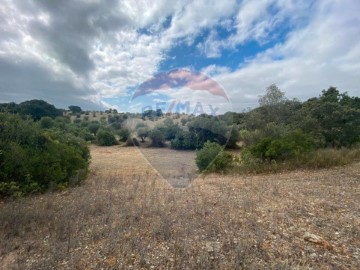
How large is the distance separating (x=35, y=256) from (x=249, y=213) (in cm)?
336

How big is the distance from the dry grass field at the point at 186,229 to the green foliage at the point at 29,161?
16.5 inches

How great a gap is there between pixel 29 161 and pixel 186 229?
4398 millimetres

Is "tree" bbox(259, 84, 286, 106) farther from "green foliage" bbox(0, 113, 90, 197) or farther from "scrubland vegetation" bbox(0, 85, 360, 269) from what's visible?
"green foliage" bbox(0, 113, 90, 197)

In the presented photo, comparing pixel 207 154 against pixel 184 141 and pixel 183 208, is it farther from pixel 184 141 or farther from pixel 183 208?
pixel 183 208

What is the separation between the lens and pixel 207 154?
30.2 feet

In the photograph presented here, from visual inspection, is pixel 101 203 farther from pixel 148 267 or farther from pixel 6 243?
pixel 148 267

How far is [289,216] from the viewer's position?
3.96 meters

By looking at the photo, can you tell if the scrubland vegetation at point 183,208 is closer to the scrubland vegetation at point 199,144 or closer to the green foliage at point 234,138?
the scrubland vegetation at point 199,144

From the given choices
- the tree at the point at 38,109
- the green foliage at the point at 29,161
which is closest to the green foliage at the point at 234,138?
the green foliage at the point at 29,161

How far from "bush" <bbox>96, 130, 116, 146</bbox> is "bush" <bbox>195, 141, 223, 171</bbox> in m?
17.8

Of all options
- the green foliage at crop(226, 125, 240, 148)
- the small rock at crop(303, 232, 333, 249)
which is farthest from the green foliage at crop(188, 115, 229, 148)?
the green foliage at crop(226, 125, 240, 148)

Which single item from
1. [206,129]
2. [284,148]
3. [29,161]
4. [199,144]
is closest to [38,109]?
[199,144]

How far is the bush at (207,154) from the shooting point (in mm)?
9172

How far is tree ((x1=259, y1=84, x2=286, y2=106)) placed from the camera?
16422 millimetres
